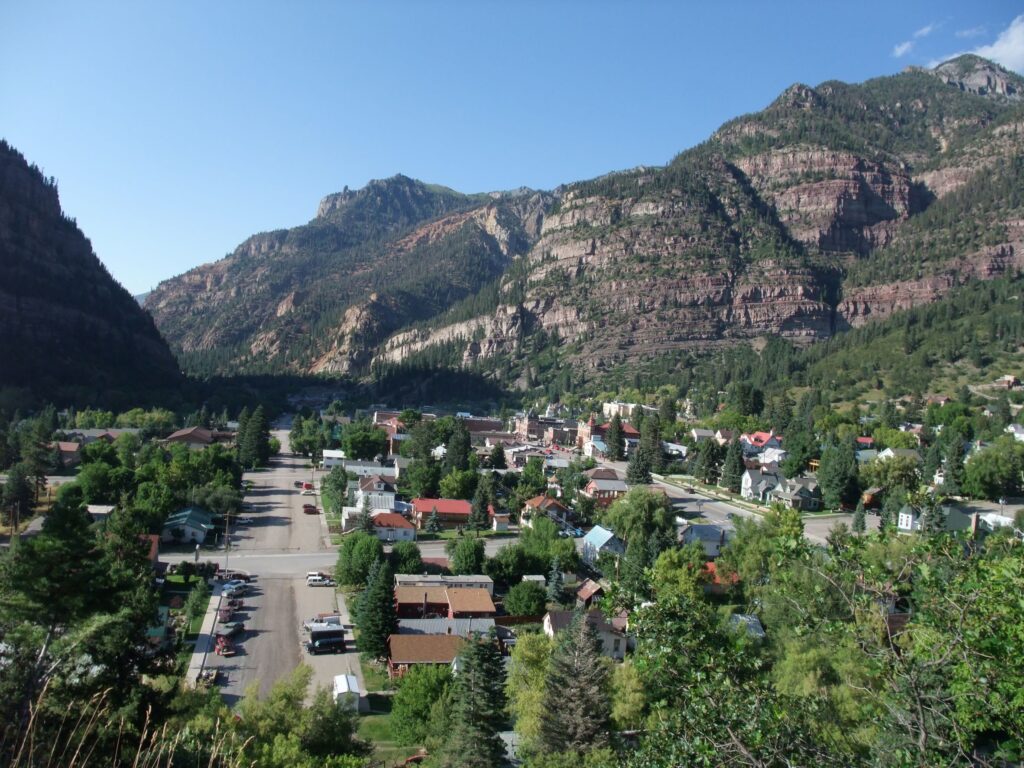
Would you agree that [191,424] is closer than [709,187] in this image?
Yes

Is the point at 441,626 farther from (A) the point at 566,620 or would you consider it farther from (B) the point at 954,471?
(B) the point at 954,471

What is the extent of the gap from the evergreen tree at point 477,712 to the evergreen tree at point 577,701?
4.25 feet

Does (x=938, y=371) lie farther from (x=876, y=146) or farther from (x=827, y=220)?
(x=876, y=146)

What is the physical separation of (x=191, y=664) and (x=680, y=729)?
23.1m

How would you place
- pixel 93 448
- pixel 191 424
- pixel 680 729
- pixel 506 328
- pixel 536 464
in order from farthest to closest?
pixel 506 328 → pixel 191 424 → pixel 536 464 → pixel 93 448 → pixel 680 729

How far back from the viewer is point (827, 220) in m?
161

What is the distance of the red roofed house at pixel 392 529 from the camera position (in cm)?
4138

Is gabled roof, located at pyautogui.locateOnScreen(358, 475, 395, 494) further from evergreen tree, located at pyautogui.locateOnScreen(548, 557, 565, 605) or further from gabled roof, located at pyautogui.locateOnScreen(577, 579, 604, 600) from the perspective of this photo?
gabled roof, located at pyautogui.locateOnScreen(577, 579, 604, 600)

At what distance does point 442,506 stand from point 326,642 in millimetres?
20574

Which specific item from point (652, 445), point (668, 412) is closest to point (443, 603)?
point (652, 445)

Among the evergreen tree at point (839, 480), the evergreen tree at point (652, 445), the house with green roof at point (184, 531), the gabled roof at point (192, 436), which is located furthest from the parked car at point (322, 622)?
the gabled roof at point (192, 436)

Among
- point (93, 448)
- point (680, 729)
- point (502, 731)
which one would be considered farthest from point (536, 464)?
point (680, 729)

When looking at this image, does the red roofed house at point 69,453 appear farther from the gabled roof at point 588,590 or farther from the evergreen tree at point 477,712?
the evergreen tree at point 477,712

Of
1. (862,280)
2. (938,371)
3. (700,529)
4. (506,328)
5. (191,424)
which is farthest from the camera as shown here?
(506,328)
